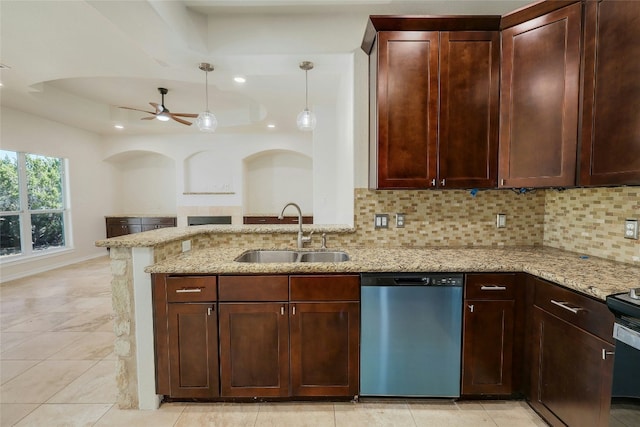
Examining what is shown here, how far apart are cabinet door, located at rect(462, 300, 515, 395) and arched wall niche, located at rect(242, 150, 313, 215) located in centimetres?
547

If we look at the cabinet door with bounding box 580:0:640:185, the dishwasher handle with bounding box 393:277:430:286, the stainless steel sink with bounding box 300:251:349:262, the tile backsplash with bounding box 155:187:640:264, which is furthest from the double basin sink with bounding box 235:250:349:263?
the cabinet door with bounding box 580:0:640:185

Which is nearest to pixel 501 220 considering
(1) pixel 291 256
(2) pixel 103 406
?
(1) pixel 291 256

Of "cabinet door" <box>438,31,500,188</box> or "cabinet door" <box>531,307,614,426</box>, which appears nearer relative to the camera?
"cabinet door" <box>531,307,614,426</box>

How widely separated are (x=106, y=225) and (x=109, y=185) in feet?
3.07

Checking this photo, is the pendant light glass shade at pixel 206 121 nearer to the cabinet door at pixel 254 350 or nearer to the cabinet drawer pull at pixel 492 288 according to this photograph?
the cabinet door at pixel 254 350

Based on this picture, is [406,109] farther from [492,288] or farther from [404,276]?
[492,288]

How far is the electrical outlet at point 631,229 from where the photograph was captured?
1.76 metres

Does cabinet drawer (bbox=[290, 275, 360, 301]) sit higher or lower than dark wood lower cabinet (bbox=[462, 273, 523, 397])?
higher

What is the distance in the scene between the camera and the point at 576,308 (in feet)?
4.74

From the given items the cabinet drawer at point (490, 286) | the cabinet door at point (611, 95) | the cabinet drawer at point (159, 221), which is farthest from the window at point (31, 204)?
the cabinet door at point (611, 95)

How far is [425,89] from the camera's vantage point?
206 cm

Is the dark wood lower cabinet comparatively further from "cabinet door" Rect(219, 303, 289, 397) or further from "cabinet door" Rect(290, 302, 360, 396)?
"cabinet door" Rect(219, 303, 289, 397)

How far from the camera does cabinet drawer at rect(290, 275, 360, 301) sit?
181cm

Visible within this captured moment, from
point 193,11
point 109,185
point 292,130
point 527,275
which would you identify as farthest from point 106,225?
point 527,275
